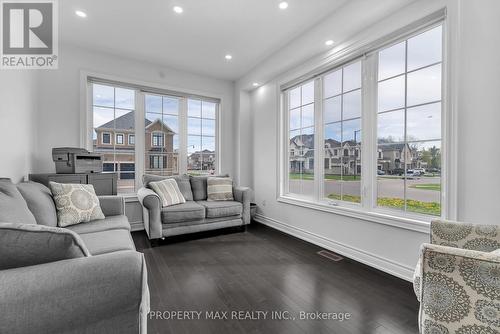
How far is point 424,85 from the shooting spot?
7.14 feet

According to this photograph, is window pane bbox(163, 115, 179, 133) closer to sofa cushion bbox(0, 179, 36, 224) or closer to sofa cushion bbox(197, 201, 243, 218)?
sofa cushion bbox(197, 201, 243, 218)

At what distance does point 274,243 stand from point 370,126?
6.19 ft

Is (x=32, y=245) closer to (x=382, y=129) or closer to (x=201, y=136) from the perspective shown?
(x=382, y=129)

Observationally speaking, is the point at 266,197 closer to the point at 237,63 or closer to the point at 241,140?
the point at 241,140

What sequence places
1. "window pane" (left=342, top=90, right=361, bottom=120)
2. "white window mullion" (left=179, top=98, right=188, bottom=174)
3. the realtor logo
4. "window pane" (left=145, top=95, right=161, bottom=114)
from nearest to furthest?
the realtor logo → "window pane" (left=342, top=90, right=361, bottom=120) → "window pane" (left=145, top=95, right=161, bottom=114) → "white window mullion" (left=179, top=98, right=188, bottom=174)

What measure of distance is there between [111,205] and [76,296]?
6.64ft

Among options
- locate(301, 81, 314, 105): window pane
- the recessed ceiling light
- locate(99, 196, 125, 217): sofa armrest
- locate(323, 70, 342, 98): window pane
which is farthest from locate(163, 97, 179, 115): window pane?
locate(323, 70, 342, 98): window pane

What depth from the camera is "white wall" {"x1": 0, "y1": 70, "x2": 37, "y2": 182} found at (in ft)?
6.84

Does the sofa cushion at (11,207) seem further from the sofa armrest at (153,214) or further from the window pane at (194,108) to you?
the window pane at (194,108)

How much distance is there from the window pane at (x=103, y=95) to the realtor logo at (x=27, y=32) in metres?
0.66

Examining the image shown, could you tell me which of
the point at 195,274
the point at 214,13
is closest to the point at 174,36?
the point at 214,13

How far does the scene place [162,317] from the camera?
5.32 ft

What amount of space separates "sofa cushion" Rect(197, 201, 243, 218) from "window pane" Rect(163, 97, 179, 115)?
72.2 inches

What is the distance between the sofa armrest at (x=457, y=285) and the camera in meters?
0.87
